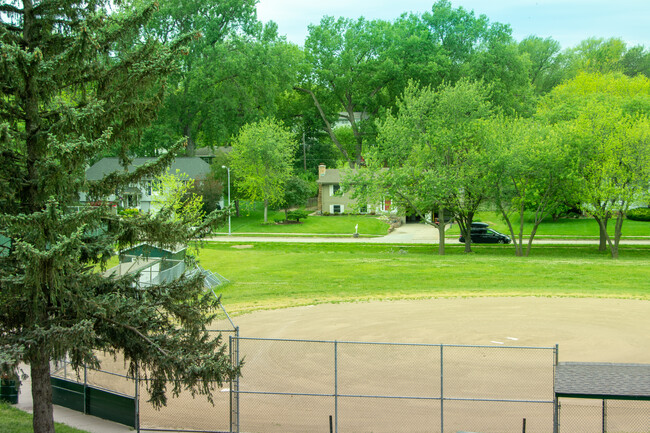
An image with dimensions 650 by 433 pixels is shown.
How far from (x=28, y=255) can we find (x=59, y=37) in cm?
513

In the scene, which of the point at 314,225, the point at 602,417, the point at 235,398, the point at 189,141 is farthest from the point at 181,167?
the point at 602,417

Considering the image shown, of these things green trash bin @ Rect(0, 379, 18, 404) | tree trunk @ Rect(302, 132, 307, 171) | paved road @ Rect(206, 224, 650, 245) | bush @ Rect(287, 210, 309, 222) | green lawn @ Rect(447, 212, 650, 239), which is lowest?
green trash bin @ Rect(0, 379, 18, 404)

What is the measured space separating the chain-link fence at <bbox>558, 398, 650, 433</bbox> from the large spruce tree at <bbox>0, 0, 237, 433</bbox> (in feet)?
26.3

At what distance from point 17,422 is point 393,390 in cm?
915

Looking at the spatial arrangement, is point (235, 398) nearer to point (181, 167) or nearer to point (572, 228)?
point (572, 228)

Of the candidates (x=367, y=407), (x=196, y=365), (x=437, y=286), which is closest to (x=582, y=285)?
(x=437, y=286)

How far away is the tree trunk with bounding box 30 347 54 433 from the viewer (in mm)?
11836

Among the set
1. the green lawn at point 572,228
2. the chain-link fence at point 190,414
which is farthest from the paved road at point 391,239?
the chain-link fence at point 190,414

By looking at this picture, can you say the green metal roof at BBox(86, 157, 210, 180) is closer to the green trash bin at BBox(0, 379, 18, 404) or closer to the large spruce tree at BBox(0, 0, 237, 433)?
the green trash bin at BBox(0, 379, 18, 404)

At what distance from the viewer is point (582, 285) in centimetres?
2870


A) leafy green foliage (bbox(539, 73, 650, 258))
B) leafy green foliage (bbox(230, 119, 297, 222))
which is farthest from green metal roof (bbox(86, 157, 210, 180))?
leafy green foliage (bbox(539, 73, 650, 258))

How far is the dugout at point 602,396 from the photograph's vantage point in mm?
10852

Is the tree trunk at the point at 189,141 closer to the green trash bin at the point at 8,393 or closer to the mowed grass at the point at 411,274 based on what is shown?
the mowed grass at the point at 411,274

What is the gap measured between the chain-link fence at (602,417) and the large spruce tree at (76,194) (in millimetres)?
8017
